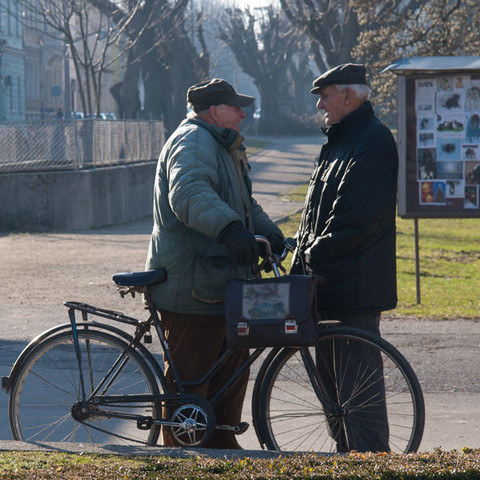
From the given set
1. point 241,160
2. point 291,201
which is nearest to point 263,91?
point 291,201

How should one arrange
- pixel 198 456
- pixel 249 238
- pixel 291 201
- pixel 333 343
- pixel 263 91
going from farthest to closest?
pixel 263 91, pixel 291 201, pixel 333 343, pixel 249 238, pixel 198 456

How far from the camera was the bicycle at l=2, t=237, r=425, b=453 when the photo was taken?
13.7 ft

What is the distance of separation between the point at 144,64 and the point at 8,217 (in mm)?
18467

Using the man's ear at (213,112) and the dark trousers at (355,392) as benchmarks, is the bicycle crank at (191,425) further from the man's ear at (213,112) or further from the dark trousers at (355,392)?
the man's ear at (213,112)

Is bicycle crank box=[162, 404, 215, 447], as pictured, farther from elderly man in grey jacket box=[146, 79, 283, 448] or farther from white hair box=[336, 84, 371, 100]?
white hair box=[336, 84, 371, 100]

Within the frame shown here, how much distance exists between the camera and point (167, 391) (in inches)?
170

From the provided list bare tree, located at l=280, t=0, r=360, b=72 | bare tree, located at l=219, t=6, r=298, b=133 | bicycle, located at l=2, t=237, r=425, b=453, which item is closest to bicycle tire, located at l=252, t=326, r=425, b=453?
bicycle, located at l=2, t=237, r=425, b=453

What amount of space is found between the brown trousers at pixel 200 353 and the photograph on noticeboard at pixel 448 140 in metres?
4.72

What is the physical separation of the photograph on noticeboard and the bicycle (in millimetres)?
4601

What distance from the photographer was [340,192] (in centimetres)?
426

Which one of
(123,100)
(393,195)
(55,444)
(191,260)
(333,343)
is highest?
(123,100)

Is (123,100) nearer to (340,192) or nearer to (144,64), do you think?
(144,64)

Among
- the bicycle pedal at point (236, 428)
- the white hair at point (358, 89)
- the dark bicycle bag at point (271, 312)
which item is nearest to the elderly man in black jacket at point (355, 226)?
the white hair at point (358, 89)

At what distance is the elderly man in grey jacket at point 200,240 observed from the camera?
13.5 ft
